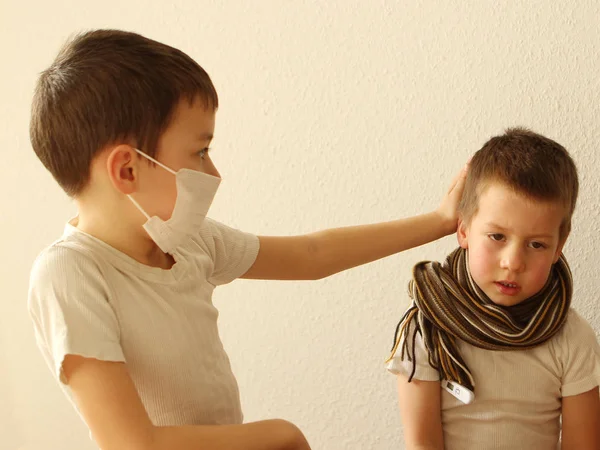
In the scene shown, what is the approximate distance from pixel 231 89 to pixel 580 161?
2.54ft

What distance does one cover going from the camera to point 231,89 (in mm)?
1737

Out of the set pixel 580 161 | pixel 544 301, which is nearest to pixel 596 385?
pixel 544 301

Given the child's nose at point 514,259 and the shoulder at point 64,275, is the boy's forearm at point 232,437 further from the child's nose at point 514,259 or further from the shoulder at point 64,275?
the child's nose at point 514,259

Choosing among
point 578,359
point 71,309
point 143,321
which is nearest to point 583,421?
point 578,359

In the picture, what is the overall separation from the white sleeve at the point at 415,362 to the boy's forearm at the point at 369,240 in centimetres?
15

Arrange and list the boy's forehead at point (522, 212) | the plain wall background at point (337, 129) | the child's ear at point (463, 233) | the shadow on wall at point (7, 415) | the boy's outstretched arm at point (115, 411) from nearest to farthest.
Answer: the boy's outstretched arm at point (115, 411) → the boy's forehead at point (522, 212) → the child's ear at point (463, 233) → the plain wall background at point (337, 129) → the shadow on wall at point (7, 415)

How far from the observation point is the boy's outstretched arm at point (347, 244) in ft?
4.40

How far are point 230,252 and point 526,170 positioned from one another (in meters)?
0.50

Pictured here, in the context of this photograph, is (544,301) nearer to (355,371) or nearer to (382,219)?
(382,219)

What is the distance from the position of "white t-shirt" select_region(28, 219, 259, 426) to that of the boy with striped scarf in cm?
34

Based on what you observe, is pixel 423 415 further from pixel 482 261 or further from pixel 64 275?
pixel 64 275

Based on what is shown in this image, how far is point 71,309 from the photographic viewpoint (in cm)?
96

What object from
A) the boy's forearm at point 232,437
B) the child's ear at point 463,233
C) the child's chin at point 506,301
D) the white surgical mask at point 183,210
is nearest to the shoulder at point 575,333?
the child's chin at point 506,301

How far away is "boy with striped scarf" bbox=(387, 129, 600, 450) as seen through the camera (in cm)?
123
